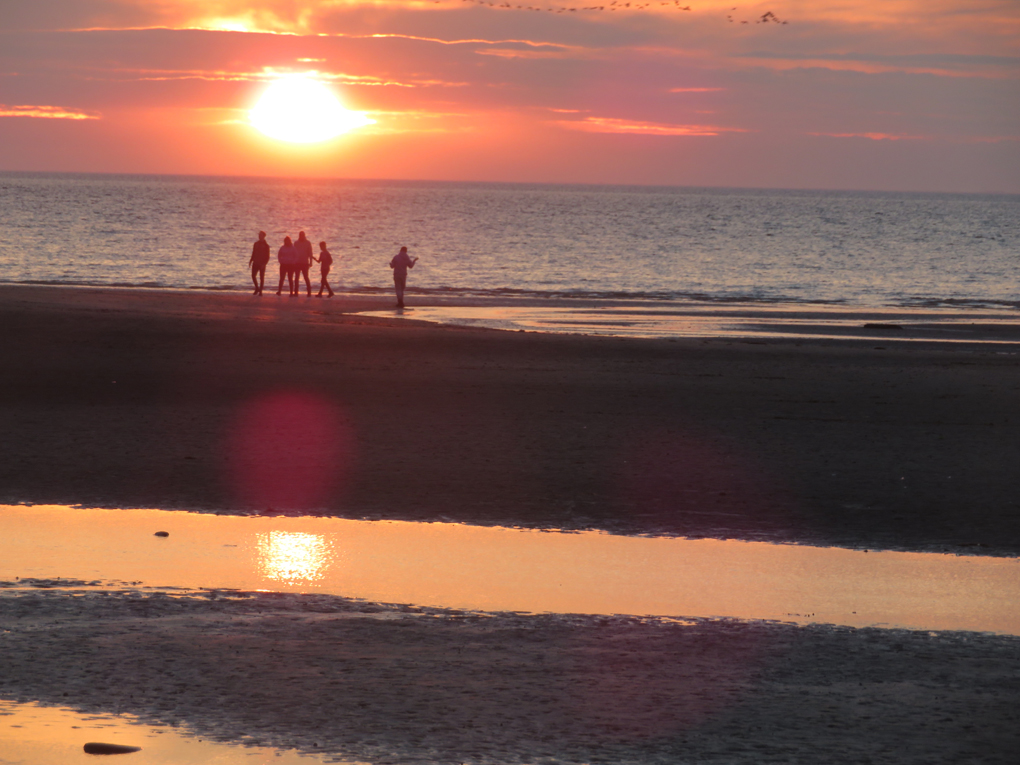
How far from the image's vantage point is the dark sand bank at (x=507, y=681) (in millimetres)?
4598

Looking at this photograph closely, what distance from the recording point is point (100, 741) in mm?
4531

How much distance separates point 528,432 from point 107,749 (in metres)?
8.33

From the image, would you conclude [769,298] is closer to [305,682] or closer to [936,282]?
[936,282]

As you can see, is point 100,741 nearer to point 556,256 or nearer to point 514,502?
point 514,502

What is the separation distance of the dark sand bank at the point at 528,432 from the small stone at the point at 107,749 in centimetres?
445

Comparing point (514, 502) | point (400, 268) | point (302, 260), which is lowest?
Answer: point (514, 502)

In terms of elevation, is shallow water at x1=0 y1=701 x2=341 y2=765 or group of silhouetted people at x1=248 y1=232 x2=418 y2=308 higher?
group of silhouetted people at x1=248 y1=232 x2=418 y2=308

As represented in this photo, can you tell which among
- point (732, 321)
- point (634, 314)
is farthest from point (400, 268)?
point (732, 321)

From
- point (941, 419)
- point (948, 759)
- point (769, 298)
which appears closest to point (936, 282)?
point (769, 298)

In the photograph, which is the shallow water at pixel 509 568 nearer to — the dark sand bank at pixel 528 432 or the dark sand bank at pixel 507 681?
the dark sand bank at pixel 507 681

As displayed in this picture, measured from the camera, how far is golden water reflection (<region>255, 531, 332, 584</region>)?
709 centimetres

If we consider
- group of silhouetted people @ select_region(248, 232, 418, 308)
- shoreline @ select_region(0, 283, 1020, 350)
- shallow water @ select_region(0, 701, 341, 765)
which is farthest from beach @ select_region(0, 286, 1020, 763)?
group of silhouetted people @ select_region(248, 232, 418, 308)

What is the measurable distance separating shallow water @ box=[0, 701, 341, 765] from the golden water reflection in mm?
2202

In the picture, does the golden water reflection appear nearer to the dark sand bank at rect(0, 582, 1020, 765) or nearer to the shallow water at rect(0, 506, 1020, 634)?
the shallow water at rect(0, 506, 1020, 634)
